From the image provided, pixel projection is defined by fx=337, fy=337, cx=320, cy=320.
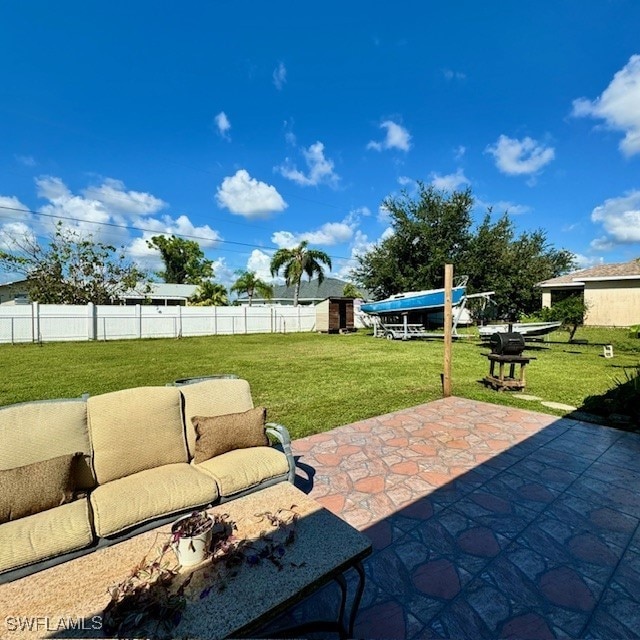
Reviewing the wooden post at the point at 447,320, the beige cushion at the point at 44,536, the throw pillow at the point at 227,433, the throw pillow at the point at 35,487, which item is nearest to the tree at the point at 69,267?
the wooden post at the point at 447,320

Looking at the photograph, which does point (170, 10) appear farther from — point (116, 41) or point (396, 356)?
point (396, 356)

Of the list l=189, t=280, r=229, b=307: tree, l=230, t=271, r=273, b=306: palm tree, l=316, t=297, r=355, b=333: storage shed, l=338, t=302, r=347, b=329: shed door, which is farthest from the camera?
l=230, t=271, r=273, b=306: palm tree

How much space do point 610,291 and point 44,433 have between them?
86.3 ft

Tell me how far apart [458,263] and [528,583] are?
2439 centimetres

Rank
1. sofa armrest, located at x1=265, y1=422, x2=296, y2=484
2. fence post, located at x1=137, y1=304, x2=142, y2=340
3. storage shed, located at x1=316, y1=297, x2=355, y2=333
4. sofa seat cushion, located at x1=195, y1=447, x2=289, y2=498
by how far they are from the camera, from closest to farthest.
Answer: sofa seat cushion, located at x1=195, y1=447, x2=289, y2=498
sofa armrest, located at x1=265, y1=422, x2=296, y2=484
fence post, located at x1=137, y1=304, x2=142, y2=340
storage shed, located at x1=316, y1=297, x2=355, y2=333

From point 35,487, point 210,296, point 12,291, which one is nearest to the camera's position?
point 35,487

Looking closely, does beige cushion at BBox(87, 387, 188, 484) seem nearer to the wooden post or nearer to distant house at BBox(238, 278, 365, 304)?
the wooden post

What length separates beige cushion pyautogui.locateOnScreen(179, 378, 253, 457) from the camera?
3.05 meters

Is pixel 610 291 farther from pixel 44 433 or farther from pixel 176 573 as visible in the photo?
pixel 44 433

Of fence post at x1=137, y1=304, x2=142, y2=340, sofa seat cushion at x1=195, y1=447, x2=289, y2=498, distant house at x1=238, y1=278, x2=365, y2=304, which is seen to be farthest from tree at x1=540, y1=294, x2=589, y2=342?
distant house at x1=238, y1=278, x2=365, y2=304

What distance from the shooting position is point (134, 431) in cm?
271

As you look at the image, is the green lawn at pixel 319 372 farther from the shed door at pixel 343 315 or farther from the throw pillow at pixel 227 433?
the shed door at pixel 343 315

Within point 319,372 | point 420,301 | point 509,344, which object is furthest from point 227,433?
point 420,301

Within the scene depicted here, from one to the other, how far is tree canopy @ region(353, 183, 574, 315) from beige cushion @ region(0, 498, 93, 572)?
943 inches
